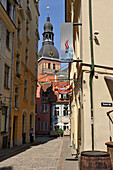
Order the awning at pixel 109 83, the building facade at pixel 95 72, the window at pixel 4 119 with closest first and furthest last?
1. the building facade at pixel 95 72
2. the awning at pixel 109 83
3. the window at pixel 4 119

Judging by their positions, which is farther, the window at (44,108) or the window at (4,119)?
the window at (44,108)

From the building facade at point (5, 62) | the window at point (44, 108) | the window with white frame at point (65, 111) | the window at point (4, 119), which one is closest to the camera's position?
the building facade at point (5, 62)

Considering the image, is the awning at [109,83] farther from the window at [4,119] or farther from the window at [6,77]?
the window at [6,77]

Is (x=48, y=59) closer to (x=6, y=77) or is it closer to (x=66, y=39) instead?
(x=6, y=77)

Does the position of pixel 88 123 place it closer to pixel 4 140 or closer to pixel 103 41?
pixel 103 41

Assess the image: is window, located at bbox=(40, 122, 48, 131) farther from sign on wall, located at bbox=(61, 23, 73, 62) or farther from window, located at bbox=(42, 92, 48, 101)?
sign on wall, located at bbox=(61, 23, 73, 62)

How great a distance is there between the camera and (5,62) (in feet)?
53.6

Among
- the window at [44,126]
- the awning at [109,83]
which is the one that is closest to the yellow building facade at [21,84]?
the awning at [109,83]

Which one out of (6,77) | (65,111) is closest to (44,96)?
(65,111)

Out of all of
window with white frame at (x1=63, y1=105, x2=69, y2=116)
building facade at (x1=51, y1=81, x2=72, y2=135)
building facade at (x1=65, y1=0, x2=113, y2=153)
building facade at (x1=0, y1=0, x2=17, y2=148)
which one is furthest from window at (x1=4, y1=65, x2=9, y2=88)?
window with white frame at (x1=63, y1=105, x2=69, y2=116)

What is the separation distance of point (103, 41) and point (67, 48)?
1549 mm

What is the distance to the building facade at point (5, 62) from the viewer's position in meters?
15.4

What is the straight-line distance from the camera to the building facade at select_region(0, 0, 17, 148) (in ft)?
50.4

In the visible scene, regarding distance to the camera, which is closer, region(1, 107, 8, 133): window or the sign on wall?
the sign on wall
